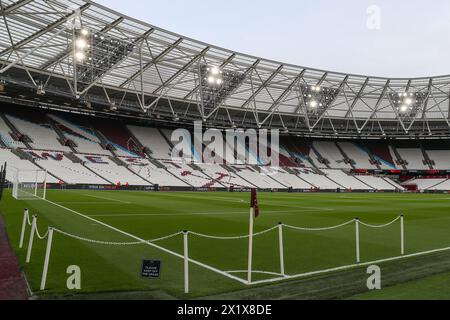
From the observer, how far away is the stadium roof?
3684 cm

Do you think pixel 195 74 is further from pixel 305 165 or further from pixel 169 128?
pixel 305 165

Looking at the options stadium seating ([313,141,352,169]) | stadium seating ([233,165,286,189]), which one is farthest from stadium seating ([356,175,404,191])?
stadium seating ([233,165,286,189])

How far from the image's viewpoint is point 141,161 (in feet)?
193

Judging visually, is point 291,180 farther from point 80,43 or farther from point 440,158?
point 80,43

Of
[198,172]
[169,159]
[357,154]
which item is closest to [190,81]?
[198,172]

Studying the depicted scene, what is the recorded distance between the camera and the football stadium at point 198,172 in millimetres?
7824

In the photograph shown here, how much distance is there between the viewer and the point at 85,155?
178 ft

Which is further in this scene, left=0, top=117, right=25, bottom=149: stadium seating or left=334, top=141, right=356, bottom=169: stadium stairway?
left=334, top=141, right=356, bottom=169: stadium stairway

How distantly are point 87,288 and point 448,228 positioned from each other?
16.1 m

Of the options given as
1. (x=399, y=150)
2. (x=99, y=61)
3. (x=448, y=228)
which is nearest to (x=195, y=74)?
(x=99, y=61)

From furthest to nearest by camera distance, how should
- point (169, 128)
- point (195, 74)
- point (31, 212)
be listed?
point (169, 128) → point (195, 74) → point (31, 212)

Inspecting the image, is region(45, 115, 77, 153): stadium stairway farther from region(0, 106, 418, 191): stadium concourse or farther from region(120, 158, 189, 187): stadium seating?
region(120, 158, 189, 187): stadium seating

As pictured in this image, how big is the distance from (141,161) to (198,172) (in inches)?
370

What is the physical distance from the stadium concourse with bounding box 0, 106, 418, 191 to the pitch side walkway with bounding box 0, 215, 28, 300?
120 ft
